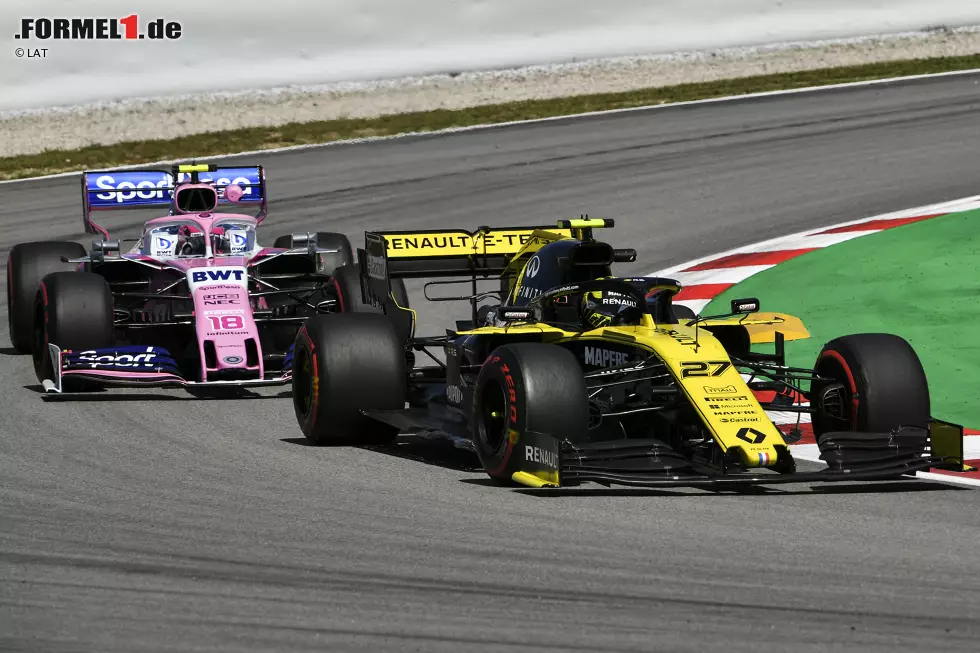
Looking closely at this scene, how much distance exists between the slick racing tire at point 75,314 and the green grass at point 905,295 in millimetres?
5190

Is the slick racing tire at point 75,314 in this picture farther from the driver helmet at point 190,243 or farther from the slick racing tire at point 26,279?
the slick racing tire at point 26,279

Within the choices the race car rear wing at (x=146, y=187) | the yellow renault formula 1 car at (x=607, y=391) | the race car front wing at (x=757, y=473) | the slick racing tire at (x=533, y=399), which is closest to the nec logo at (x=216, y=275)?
the race car rear wing at (x=146, y=187)

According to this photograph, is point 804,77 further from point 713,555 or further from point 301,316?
point 713,555

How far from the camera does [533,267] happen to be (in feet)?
34.3

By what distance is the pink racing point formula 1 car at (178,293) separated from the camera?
12703 mm

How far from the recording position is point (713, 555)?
7.14 meters

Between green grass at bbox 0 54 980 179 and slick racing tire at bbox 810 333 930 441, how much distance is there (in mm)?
16190

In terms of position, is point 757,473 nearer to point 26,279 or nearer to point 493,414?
point 493,414

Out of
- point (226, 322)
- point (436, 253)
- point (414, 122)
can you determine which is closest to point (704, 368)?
A: point (436, 253)

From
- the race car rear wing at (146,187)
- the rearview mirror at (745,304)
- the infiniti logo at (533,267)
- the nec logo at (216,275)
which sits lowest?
the rearview mirror at (745,304)

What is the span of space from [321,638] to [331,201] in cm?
1582

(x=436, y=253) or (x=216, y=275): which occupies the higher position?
(x=436, y=253)

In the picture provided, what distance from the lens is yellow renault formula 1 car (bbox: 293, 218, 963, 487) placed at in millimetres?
8453

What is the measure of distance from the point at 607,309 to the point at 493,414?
1.04m
